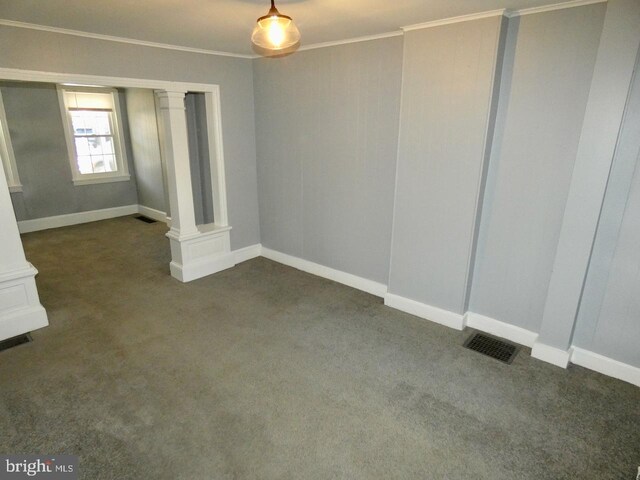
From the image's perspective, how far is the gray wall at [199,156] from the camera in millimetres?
4859

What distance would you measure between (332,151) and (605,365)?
298 centimetres

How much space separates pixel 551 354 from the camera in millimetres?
2895

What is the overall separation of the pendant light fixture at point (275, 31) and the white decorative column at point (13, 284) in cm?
230

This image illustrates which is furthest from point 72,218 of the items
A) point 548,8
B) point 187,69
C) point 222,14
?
point 548,8

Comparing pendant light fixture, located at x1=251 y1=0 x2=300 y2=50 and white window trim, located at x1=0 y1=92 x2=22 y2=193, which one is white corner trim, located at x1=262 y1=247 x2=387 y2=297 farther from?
white window trim, located at x1=0 y1=92 x2=22 y2=193

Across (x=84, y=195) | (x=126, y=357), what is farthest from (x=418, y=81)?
(x=84, y=195)

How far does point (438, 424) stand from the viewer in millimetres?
2316

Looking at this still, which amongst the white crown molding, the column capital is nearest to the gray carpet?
the column capital

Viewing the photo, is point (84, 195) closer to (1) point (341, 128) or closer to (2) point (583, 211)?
(1) point (341, 128)

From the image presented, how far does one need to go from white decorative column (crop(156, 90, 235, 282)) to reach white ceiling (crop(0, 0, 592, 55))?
80 centimetres

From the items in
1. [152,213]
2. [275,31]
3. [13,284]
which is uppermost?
[275,31]

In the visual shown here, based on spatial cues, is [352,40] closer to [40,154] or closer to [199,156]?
[199,156]

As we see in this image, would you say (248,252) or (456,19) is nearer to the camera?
(456,19)

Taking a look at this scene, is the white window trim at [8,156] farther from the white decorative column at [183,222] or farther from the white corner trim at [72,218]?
the white decorative column at [183,222]
